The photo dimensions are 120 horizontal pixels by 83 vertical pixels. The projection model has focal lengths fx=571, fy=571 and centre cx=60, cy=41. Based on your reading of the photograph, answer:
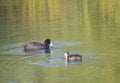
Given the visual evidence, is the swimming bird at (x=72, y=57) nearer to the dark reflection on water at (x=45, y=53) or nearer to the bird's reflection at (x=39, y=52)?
the dark reflection on water at (x=45, y=53)

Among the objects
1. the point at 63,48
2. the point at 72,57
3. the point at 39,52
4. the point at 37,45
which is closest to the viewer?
the point at 72,57

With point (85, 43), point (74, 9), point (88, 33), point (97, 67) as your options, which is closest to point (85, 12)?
point (74, 9)

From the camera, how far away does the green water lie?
19.4m

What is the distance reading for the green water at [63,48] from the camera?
63.6ft

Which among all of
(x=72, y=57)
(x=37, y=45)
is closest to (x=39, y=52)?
(x=37, y=45)

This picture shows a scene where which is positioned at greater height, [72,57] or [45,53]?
[72,57]

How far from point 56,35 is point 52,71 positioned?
949 centimetres

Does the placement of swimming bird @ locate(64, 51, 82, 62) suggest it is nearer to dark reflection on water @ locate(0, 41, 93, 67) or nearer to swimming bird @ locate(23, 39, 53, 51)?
dark reflection on water @ locate(0, 41, 93, 67)

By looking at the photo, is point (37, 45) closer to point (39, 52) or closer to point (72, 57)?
point (39, 52)

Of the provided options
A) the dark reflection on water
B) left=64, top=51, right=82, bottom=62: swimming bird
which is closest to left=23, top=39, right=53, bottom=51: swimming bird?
the dark reflection on water

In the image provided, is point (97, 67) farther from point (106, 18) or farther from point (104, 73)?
point (106, 18)

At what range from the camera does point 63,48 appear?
25.1m

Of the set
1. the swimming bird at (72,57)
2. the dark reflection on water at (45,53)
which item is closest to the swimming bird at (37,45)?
the dark reflection on water at (45,53)

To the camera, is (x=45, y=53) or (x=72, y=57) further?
(x=45, y=53)
